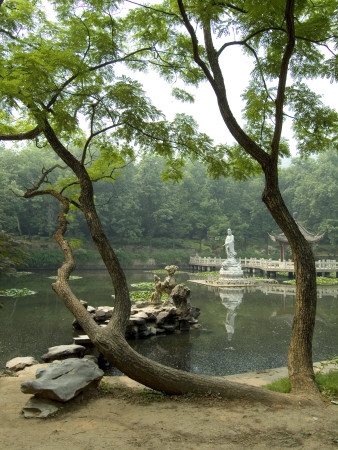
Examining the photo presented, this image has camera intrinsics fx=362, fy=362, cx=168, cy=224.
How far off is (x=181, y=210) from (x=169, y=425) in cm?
3631

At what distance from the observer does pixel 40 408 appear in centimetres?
376

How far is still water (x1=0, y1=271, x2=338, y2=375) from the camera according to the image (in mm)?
7125

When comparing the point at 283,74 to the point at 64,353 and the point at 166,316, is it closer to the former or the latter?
the point at 64,353

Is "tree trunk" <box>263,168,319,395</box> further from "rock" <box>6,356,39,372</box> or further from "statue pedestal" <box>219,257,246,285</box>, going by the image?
"statue pedestal" <box>219,257,246,285</box>

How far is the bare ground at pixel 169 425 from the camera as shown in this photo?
3057 mm

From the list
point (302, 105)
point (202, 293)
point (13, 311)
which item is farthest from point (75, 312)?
point (202, 293)

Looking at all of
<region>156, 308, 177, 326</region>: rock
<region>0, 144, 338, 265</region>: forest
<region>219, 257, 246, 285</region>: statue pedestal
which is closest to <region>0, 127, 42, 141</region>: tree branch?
<region>156, 308, 177, 326</region>: rock

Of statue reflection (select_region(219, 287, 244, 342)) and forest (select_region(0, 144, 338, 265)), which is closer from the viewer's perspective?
statue reflection (select_region(219, 287, 244, 342))

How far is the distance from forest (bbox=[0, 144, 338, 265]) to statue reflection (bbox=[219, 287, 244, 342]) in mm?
17061

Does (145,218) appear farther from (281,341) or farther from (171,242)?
(281,341)

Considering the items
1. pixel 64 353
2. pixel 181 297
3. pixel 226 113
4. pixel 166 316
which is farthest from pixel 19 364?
pixel 226 113

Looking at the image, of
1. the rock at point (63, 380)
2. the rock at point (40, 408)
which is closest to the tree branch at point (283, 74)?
the rock at point (63, 380)

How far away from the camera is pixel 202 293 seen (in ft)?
54.5

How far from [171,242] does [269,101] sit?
33069 millimetres
